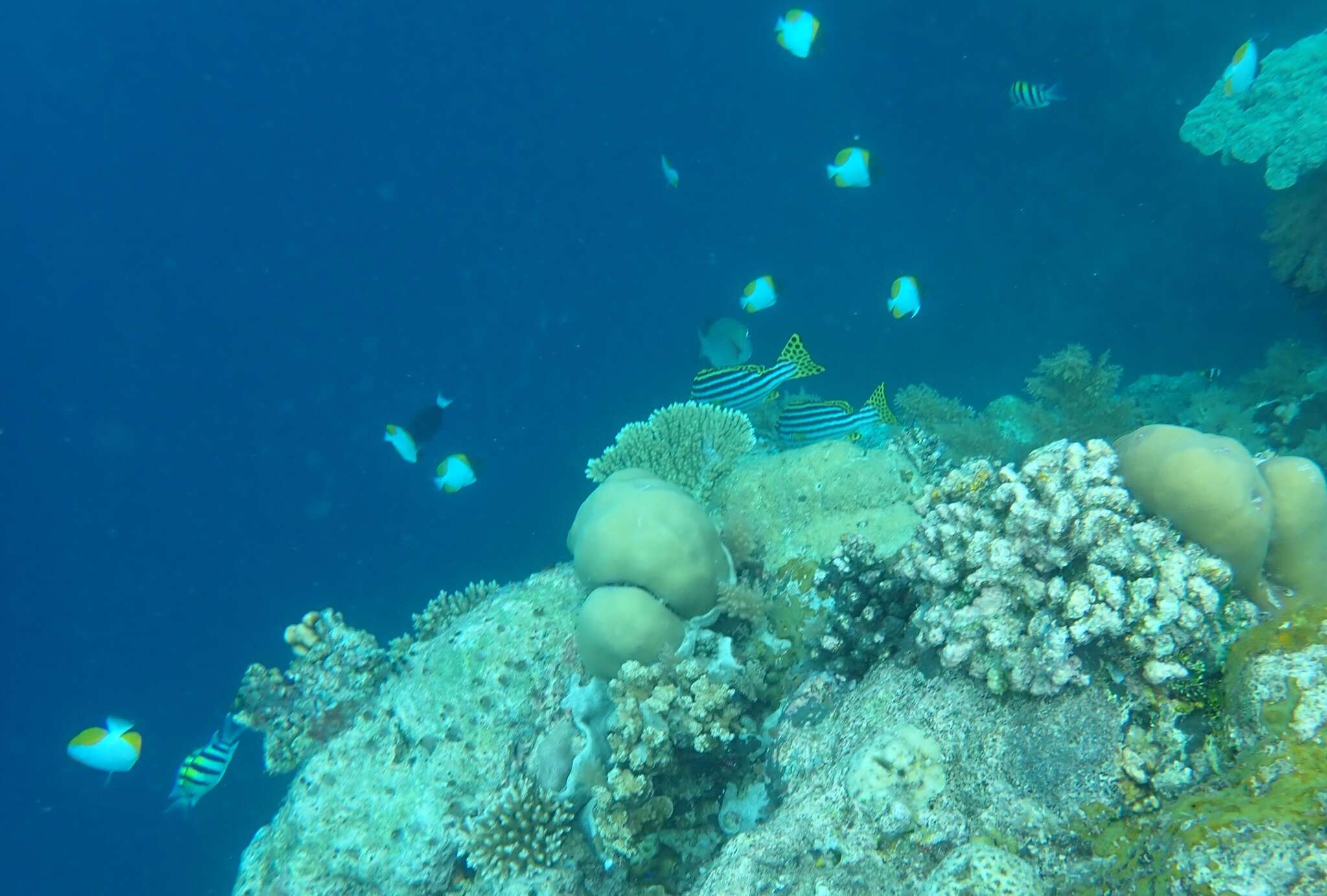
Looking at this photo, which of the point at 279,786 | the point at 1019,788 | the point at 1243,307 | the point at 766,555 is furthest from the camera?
the point at 279,786

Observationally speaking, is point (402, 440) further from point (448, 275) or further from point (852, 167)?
point (448, 275)

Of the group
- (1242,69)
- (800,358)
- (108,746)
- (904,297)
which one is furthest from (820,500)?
(1242,69)

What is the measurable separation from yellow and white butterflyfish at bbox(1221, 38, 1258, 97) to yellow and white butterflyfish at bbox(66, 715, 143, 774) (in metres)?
15.5

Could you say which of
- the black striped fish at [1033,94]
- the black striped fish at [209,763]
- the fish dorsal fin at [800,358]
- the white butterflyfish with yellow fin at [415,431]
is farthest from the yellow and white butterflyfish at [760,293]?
the black striped fish at [209,763]

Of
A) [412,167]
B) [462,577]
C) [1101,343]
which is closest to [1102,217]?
[1101,343]

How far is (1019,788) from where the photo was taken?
287cm

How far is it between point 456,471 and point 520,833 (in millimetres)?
5298

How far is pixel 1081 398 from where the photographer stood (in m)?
6.94

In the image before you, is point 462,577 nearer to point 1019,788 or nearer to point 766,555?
point 766,555

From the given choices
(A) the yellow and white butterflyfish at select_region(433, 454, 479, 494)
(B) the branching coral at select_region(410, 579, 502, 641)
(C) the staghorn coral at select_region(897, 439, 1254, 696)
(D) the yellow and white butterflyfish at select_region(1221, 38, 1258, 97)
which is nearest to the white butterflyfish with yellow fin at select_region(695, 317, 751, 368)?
(A) the yellow and white butterflyfish at select_region(433, 454, 479, 494)

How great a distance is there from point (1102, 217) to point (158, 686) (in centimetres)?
2898

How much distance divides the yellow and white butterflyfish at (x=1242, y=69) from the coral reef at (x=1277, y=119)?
73 centimetres

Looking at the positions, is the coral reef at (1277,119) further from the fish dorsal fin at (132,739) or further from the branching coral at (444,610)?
the fish dorsal fin at (132,739)

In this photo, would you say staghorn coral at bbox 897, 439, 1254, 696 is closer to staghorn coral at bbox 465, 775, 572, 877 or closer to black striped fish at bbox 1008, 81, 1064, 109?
staghorn coral at bbox 465, 775, 572, 877
